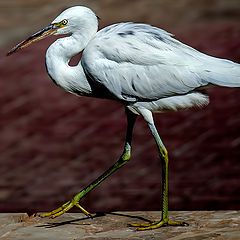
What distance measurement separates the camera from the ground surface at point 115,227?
13.9ft

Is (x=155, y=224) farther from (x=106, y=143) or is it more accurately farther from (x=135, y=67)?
(x=106, y=143)

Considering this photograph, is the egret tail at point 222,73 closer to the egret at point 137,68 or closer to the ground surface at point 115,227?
the egret at point 137,68

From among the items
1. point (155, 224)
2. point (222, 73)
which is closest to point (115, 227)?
point (155, 224)

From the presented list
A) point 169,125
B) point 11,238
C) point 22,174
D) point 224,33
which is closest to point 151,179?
point 22,174

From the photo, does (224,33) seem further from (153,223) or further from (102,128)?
(153,223)

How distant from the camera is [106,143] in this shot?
7723 millimetres

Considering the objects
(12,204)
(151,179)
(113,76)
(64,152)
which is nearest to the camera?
(113,76)

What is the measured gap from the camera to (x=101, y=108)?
9102 millimetres

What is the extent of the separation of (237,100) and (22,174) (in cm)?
313

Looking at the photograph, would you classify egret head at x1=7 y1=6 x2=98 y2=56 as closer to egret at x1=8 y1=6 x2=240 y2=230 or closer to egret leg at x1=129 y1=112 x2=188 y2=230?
egret at x1=8 y1=6 x2=240 y2=230

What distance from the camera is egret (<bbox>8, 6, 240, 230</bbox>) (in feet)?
13.9

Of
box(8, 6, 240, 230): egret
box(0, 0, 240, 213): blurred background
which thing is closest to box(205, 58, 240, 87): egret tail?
box(8, 6, 240, 230): egret

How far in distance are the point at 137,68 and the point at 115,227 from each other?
0.96 m

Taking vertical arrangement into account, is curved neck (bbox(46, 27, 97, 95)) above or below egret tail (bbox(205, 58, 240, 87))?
above
